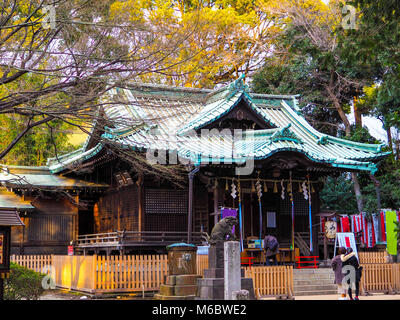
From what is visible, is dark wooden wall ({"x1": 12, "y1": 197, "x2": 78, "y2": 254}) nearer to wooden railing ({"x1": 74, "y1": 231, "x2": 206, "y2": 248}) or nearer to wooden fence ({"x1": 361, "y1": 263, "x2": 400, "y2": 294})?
wooden railing ({"x1": 74, "y1": 231, "x2": 206, "y2": 248})

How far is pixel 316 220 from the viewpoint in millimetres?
22953

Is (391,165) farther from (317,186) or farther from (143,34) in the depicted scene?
(143,34)

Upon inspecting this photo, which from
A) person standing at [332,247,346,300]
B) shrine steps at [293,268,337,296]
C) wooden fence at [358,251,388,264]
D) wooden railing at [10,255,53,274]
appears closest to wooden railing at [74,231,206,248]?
wooden railing at [10,255,53,274]

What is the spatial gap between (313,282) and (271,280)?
336cm

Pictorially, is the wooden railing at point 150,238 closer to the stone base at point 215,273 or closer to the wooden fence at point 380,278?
the stone base at point 215,273

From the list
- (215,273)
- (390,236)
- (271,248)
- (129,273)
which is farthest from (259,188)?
(215,273)

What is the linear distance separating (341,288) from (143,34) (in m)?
8.57

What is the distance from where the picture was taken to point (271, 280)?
1571cm

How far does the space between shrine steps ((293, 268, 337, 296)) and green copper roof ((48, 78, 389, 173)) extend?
13.8 ft

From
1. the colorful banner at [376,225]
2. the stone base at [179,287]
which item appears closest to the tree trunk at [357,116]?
the colorful banner at [376,225]

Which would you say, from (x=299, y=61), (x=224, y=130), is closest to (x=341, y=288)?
(x=224, y=130)

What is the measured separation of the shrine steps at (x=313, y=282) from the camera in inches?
701

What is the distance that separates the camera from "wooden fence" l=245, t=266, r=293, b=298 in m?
15.5

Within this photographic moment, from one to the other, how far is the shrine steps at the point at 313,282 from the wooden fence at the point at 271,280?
157cm
